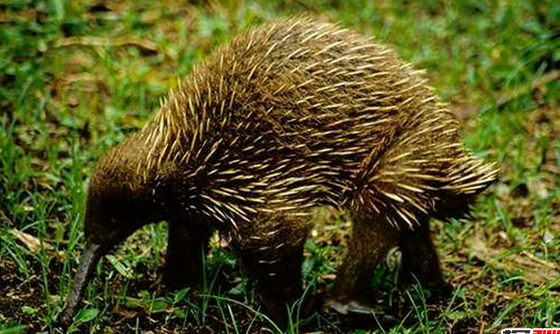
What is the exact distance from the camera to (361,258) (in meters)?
4.86

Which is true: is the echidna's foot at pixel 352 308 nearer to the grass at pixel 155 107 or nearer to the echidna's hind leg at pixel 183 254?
the grass at pixel 155 107

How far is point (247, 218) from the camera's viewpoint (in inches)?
182

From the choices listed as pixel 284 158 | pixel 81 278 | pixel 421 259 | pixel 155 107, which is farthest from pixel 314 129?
pixel 155 107

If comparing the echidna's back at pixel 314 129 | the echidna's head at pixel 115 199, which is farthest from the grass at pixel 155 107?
the echidna's back at pixel 314 129

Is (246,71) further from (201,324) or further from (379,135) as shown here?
(201,324)

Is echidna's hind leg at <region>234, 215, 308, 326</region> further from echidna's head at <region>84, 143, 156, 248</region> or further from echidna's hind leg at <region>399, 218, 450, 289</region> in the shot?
echidna's hind leg at <region>399, 218, 450, 289</region>

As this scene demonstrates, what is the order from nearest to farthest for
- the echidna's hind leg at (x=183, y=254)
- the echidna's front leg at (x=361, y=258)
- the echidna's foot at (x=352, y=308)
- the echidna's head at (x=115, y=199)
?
the echidna's head at (x=115, y=199) → the echidna's front leg at (x=361, y=258) → the echidna's foot at (x=352, y=308) → the echidna's hind leg at (x=183, y=254)

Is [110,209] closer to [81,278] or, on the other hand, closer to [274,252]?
[81,278]

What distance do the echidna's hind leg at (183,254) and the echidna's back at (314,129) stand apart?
54 centimetres

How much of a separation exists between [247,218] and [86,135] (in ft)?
7.53

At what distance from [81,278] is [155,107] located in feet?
8.09

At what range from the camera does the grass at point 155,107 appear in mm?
4934

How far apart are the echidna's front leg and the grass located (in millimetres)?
116

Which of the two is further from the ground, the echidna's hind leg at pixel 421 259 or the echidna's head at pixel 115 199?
the echidna's head at pixel 115 199
